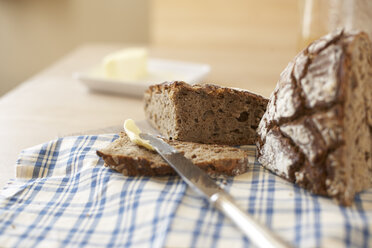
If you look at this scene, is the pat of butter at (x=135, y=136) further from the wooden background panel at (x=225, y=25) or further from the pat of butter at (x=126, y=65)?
the wooden background panel at (x=225, y=25)

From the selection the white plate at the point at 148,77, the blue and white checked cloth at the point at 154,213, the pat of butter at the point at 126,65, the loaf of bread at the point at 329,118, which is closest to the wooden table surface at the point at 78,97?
the white plate at the point at 148,77

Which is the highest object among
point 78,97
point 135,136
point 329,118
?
point 329,118

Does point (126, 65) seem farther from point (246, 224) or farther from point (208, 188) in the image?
point (246, 224)

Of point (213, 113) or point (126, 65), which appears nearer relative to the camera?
point (213, 113)

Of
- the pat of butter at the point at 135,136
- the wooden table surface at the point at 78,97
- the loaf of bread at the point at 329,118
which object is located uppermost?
the loaf of bread at the point at 329,118

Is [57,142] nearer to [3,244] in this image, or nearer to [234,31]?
[3,244]

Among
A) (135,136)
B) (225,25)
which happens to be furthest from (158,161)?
(225,25)

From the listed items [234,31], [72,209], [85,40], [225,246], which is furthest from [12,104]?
[85,40]

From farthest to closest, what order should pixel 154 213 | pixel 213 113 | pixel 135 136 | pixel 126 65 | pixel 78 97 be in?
1. pixel 126 65
2. pixel 78 97
3. pixel 213 113
4. pixel 135 136
5. pixel 154 213

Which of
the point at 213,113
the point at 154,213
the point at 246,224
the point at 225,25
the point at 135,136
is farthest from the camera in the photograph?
the point at 225,25
